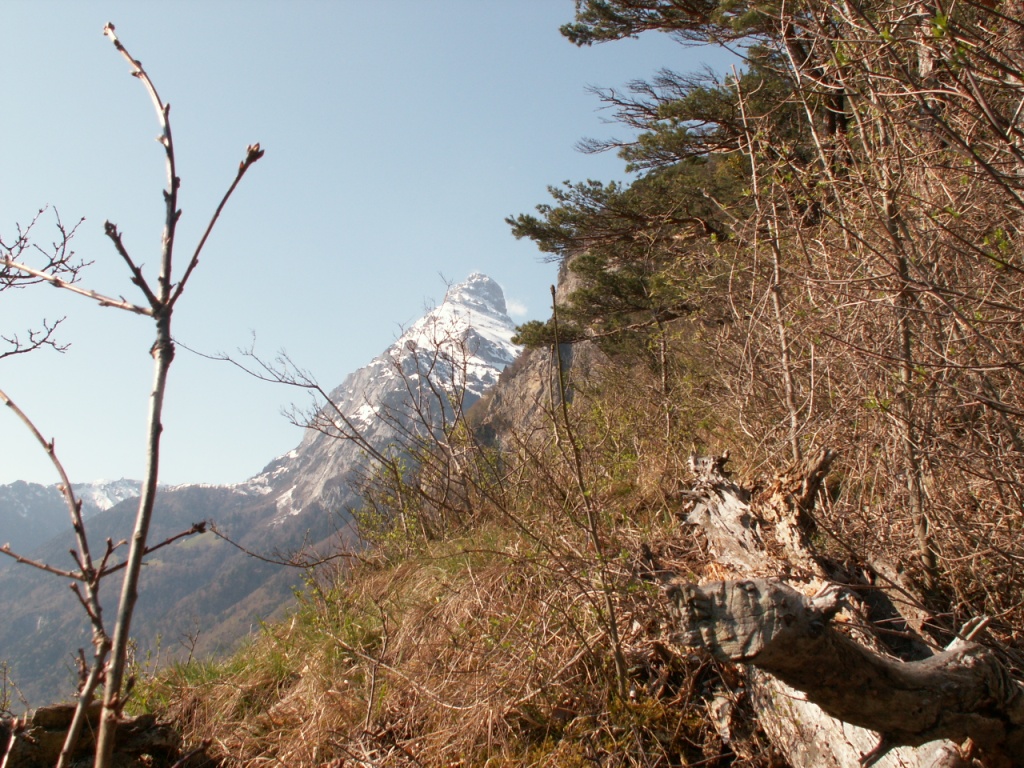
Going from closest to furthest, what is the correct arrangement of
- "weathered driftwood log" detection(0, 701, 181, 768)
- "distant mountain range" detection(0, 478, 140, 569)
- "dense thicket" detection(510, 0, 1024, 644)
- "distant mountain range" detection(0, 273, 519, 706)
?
"dense thicket" detection(510, 0, 1024, 644) → "weathered driftwood log" detection(0, 701, 181, 768) → "distant mountain range" detection(0, 273, 519, 706) → "distant mountain range" detection(0, 478, 140, 569)

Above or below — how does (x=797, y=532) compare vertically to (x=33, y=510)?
below

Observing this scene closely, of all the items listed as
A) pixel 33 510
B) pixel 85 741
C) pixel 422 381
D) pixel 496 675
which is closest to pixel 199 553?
pixel 33 510

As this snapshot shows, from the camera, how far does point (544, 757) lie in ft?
8.21

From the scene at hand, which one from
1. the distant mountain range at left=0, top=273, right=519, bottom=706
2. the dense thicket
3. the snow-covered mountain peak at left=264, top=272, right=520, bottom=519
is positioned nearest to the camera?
the dense thicket

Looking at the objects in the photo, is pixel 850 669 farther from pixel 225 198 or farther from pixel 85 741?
pixel 85 741

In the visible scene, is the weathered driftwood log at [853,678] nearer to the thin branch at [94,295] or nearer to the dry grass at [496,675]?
the dry grass at [496,675]

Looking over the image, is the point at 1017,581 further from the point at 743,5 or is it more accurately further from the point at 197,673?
the point at 743,5

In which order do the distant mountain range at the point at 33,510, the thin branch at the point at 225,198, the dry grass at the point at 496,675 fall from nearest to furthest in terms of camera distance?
the thin branch at the point at 225,198, the dry grass at the point at 496,675, the distant mountain range at the point at 33,510

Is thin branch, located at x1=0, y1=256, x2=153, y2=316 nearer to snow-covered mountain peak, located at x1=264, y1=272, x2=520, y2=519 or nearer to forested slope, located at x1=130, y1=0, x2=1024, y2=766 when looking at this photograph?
forested slope, located at x1=130, y1=0, x2=1024, y2=766

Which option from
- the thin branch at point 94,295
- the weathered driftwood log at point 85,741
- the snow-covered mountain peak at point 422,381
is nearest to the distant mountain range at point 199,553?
the snow-covered mountain peak at point 422,381

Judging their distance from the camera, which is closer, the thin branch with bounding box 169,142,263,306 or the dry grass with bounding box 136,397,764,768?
the thin branch with bounding box 169,142,263,306

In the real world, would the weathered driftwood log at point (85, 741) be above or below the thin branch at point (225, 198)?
below

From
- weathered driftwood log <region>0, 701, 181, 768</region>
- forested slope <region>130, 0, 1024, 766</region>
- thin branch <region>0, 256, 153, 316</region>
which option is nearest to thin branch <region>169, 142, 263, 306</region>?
thin branch <region>0, 256, 153, 316</region>

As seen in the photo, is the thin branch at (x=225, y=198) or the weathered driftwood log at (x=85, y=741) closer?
the thin branch at (x=225, y=198)
